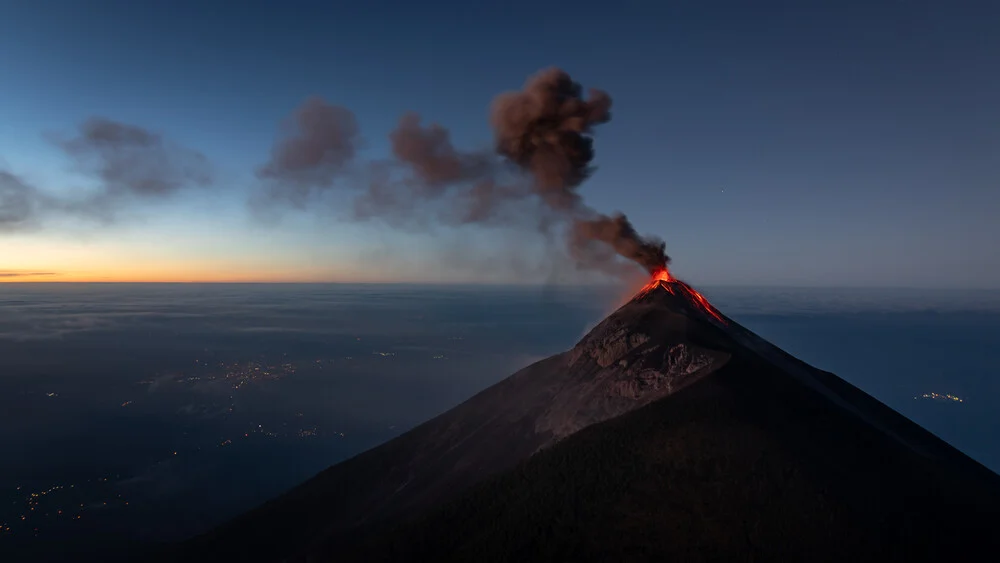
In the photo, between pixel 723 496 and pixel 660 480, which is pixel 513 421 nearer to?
pixel 660 480

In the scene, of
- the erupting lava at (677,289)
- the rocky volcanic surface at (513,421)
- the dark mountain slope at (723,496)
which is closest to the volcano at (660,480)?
the dark mountain slope at (723,496)

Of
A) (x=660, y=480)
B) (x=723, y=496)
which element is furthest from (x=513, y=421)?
(x=723, y=496)

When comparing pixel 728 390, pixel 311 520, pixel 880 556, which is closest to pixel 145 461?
pixel 311 520

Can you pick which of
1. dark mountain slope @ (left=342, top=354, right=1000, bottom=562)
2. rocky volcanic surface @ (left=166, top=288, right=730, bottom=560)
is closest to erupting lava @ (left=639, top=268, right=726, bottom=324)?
rocky volcanic surface @ (left=166, top=288, right=730, bottom=560)

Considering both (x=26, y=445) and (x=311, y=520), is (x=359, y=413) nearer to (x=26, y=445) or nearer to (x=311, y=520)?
(x=26, y=445)

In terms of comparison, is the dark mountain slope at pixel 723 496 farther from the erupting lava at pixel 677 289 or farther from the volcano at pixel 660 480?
the erupting lava at pixel 677 289

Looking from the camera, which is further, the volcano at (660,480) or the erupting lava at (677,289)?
the erupting lava at (677,289)

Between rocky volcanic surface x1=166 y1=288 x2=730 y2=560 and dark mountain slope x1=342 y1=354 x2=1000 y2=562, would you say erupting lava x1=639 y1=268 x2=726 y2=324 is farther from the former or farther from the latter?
dark mountain slope x1=342 y1=354 x2=1000 y2=562
